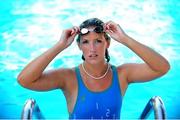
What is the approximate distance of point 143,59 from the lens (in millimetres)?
2277

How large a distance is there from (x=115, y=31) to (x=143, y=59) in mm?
226

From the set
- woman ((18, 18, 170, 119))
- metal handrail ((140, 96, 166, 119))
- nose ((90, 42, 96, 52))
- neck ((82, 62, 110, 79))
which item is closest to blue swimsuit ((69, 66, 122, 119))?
woman ((18, 18, 170, 119))

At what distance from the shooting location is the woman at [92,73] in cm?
221

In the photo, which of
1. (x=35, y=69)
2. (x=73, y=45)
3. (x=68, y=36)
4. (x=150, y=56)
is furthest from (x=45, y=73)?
(x=73, y=45)

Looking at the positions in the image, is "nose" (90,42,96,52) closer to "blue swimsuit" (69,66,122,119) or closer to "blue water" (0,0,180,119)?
"blue swimsuit" (69,66,122,119)

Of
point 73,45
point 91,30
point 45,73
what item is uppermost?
point 73,45

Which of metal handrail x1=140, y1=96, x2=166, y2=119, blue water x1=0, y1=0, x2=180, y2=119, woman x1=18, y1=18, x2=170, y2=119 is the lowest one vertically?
metal handrail x1=140, y1=96, x2=166, y2=119

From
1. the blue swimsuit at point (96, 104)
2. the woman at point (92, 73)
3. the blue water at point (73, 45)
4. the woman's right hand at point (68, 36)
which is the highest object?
the blue water at point (73, 45)

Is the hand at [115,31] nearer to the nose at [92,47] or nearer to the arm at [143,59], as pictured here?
the arm at [143,59]

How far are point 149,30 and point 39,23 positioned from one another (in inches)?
52.5

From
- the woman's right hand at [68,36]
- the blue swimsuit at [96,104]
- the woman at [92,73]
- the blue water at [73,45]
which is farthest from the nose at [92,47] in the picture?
the blue water at [73,45]

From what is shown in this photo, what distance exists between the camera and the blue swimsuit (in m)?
2.26

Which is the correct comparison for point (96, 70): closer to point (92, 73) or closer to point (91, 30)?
point (92, 73)

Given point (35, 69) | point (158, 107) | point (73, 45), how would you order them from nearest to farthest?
point (158, 107) → point (35, 69) → point (73, 45)
